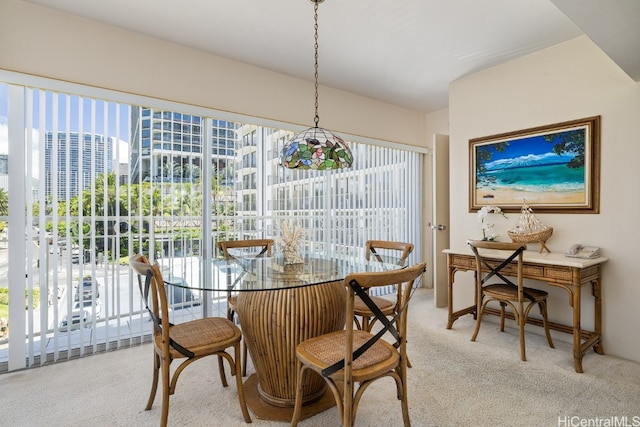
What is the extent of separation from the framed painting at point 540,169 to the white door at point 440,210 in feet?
1.49

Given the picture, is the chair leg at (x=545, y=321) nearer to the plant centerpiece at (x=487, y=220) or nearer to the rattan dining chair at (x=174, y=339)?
the plant centerpiece at (x=487, y=220)

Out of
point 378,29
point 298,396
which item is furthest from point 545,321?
point 378,29

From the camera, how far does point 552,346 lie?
2.85 metres

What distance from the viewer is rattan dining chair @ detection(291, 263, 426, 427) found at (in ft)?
4.78

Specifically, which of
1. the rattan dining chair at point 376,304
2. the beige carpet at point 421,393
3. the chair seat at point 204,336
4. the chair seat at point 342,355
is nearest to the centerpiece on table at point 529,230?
the beige carpet at point 421,393

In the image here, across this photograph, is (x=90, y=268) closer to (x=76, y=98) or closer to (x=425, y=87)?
(x=76, y=98)

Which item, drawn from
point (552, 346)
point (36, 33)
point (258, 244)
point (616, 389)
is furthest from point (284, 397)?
point (36, 33)

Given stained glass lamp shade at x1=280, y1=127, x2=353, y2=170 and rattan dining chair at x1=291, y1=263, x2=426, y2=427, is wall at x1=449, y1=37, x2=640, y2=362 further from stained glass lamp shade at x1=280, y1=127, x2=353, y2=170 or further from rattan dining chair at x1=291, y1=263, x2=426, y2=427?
stained glass lamp shade at x1=280, y1=127, x2=353, y2=170

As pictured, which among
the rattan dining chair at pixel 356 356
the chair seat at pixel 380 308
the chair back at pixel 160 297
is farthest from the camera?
the chair seat at pixel 380 308

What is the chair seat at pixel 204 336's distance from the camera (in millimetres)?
1761

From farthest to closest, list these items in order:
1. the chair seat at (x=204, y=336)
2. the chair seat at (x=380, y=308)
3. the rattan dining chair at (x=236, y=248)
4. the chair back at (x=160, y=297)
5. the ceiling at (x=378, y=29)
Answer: the rattan dining chair at (x=236, y=248)
the chair seat at (x=380, y=308)
the ceiling at (x=378, y=29)
the chair seat at (x=204, y=336)
the chair back at (x=160, y=297)

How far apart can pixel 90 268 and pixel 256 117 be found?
2013mm

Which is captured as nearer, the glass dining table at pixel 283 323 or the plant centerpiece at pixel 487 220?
the glass dining table at pixel 283 323

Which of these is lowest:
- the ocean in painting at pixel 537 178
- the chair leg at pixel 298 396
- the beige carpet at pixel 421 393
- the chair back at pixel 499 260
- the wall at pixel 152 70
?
the beige carpet at pixel 421 393
